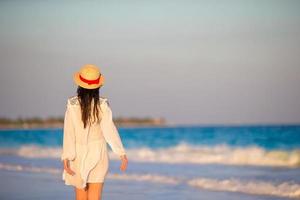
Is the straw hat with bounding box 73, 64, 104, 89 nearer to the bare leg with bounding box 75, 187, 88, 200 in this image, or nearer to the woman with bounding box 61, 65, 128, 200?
the woman with bounding box 61, 65, 128, 200

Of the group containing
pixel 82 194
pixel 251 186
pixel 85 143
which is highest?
pixel 251 186

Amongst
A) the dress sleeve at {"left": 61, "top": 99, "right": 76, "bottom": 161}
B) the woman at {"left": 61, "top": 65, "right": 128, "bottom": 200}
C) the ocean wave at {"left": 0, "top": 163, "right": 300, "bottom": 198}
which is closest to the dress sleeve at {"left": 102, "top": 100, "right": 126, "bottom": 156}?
the woman at {"left": 61, "top": 65, "right": 128, "bottom": 200}

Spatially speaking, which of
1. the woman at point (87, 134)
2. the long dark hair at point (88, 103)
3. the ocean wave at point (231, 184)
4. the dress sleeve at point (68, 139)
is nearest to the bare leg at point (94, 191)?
the woman at point (87, 134)

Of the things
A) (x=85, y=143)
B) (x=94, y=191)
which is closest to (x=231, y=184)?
(x=94, y=191)

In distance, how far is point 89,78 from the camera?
158 inches

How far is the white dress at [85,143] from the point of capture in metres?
4.01

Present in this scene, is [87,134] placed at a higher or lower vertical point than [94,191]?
higher

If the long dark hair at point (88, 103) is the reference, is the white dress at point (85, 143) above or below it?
below

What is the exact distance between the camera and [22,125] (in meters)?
46.2

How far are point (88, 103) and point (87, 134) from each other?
0.63 ft

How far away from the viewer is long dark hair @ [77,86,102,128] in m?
4.00

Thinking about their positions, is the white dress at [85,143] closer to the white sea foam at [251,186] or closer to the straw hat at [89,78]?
the straw hat at [89,78]

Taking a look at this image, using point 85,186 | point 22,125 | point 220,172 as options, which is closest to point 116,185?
point 220,172

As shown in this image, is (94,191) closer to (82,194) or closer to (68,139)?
(82,194)
